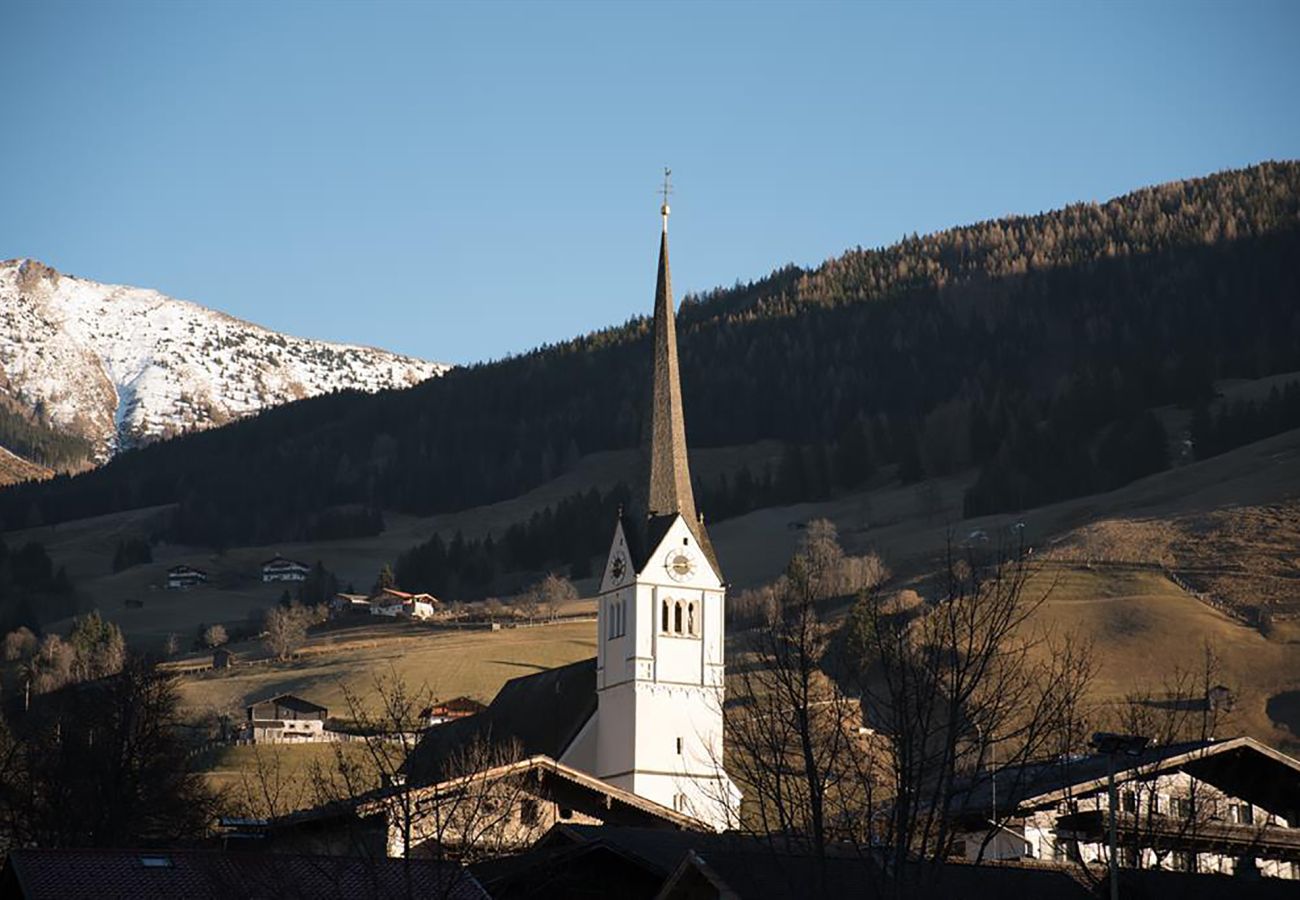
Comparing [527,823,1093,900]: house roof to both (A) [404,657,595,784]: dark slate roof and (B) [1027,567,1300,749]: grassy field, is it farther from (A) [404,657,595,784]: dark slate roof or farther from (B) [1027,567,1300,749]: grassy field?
(B) [1027,567,1300,749]: grassy field

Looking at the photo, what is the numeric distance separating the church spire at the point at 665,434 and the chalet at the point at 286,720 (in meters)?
49.9

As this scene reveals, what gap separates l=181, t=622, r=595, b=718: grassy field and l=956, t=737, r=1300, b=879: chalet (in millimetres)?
100645

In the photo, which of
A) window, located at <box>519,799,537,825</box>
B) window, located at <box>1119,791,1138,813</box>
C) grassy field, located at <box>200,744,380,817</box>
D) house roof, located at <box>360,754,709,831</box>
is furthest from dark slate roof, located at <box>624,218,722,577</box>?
window, located at <box>1119,791,1138,813</box>

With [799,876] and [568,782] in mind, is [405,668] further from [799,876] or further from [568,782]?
[799,876]

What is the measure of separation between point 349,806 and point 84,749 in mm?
22476

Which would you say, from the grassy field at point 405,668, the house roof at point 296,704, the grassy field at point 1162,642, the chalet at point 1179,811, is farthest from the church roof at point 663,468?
the house roof at point 296,704

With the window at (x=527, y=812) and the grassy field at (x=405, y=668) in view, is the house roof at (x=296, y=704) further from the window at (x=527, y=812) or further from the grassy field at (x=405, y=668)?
the window at (x=527, y=812)

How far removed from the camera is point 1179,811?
149ft

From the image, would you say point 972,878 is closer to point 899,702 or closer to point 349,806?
point 899,702

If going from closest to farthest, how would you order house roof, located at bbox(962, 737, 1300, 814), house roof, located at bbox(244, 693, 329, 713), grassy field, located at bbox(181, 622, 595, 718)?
house roof, located at bbox(962, 737, 1300, 814), house roof, located at bbox(244, 693, 329, 713), grassy field, located at bbox(181, 622, 595, 718)

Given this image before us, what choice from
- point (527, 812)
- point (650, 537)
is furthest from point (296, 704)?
point (527, 812)

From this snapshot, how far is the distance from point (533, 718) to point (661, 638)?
9054mm

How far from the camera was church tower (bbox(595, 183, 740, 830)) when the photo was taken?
86.6m

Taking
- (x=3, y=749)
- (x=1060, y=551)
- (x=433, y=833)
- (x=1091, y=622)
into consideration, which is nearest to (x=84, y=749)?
(x=3, y=749)
